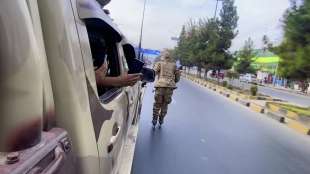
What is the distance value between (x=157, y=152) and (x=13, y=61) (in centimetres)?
514

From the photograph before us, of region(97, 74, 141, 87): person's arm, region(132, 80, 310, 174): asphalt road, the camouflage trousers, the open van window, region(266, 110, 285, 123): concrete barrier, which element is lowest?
region(266, 110, 285, 123): concrete barrier

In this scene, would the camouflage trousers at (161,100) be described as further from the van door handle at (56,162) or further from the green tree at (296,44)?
the green tree at (296,44)

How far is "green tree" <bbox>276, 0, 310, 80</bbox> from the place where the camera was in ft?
45.0

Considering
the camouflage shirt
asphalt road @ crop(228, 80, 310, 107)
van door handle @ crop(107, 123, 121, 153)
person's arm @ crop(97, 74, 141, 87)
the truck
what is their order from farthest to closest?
asphalt road @ crop(228, 80, 310, 107) → the camouflage shirt → person's arm @ crop(97, 74, 141, 87) → van door handle @ crop(107, 123, 121, 153) → the truck

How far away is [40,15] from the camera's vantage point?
1.31 meters

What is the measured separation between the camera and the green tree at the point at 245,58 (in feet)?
140

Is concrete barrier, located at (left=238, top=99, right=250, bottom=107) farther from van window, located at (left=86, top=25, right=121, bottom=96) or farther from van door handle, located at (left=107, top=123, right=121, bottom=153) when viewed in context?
van door handle, located at (left=107, top=123, right=121, bottom=153)

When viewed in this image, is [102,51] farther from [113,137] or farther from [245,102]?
[245,102]

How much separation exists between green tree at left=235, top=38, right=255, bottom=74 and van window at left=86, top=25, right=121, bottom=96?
4071cm

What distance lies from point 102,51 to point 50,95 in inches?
45.1

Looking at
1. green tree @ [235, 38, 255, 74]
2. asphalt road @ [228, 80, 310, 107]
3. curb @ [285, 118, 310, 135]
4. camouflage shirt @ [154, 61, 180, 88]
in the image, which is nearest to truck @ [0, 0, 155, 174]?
camouflage shirt @ [154, 61, 180, 88]

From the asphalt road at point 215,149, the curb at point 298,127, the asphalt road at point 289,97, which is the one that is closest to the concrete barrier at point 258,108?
the curb at point 298,127

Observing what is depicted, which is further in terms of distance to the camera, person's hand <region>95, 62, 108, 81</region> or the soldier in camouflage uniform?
the soldier in camouflage uniform

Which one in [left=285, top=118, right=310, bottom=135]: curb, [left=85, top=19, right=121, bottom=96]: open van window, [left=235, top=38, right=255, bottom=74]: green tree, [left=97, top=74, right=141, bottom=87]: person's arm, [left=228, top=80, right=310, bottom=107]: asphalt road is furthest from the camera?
[left=235, top=38, right=255, bottom=74]: green tree
